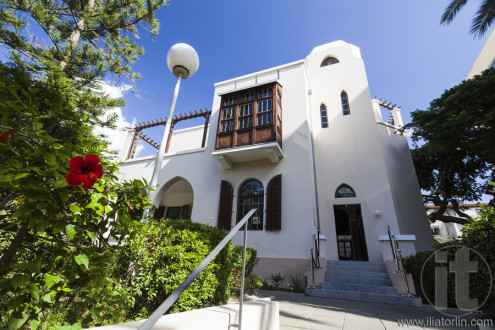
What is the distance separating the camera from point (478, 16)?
22.6 ft

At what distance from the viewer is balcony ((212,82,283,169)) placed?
8477 mm

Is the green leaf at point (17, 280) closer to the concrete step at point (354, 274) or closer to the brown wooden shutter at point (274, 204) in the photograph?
the concrete step at point (354, 274)

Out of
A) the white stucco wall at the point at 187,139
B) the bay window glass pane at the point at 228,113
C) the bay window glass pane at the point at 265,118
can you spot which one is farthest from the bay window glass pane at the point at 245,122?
the white stucco wall at the point at 187,139

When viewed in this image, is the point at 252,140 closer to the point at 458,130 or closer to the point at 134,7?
the point at 134,7

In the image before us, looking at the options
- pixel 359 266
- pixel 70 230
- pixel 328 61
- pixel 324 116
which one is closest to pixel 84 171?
pixel 70 230

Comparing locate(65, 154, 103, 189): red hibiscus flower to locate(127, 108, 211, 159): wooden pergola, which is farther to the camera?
locate(127, 108, 211, 159): wooden pergola

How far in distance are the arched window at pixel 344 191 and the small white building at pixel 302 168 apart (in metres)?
0.04

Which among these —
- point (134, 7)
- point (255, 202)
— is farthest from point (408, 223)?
point (134, 7)

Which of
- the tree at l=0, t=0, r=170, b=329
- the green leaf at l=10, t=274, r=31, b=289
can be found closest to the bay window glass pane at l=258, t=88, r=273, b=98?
the tree at l=0, t=0, r=170, b=329

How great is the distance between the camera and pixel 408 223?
8.56 metres

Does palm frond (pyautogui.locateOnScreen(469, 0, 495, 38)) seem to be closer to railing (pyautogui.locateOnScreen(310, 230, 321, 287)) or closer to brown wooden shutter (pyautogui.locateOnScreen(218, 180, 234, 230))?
railing (pyautogui.locateOnScreen(310, 230, 321, 287))

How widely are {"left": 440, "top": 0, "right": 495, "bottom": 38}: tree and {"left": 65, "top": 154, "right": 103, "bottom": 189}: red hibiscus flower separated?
10982mm

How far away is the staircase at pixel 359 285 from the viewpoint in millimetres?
4879

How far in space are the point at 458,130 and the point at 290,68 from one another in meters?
7.22
